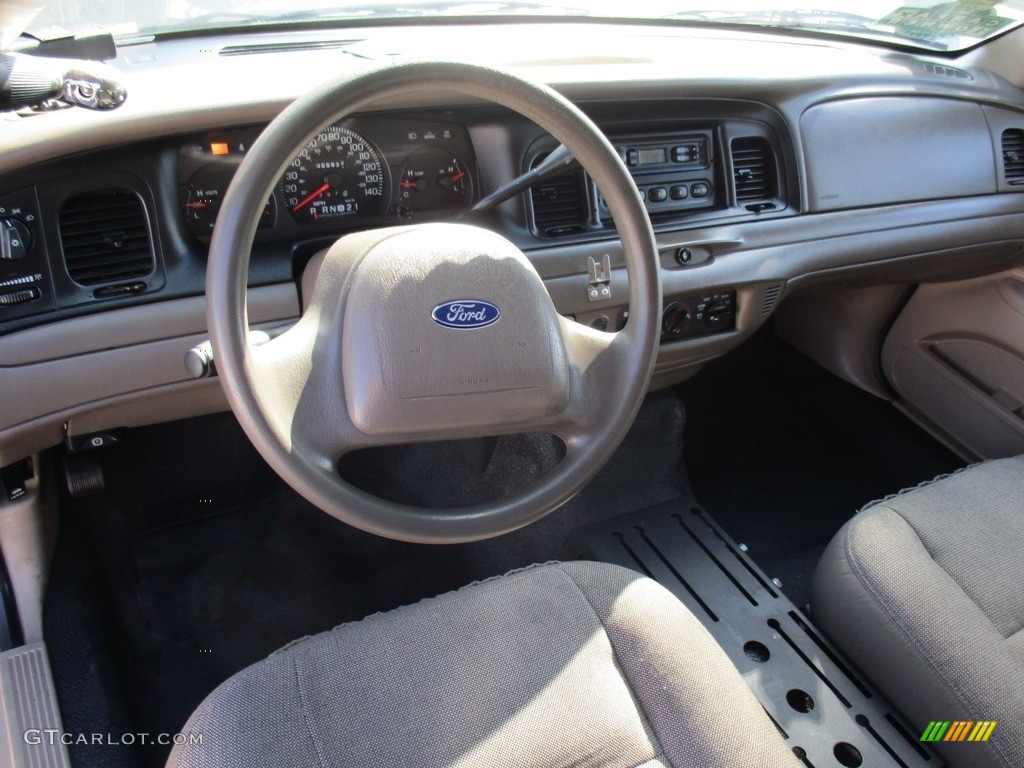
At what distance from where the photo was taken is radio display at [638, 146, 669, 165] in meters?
1.55

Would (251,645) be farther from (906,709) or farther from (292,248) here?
(906,709)

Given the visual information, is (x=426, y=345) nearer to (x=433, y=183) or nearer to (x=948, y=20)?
(x=433, y=183)

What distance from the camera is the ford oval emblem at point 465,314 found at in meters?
1.01

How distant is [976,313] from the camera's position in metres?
2.04

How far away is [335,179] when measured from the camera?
1.33 m

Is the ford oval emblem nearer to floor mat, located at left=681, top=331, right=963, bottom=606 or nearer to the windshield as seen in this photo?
the windshield

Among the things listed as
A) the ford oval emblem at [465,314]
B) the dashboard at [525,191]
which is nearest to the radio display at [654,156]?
the dashboard at [525,191]

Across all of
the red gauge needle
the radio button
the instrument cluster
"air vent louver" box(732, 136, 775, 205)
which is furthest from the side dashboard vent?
the red gauge needle

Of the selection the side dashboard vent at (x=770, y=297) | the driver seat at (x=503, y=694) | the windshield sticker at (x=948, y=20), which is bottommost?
the driver seat at (x=503, y=694)

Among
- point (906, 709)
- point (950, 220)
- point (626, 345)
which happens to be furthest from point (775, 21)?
point (906, 709)

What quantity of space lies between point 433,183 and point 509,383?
1.75ft

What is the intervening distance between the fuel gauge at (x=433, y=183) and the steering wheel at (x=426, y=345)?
30cm

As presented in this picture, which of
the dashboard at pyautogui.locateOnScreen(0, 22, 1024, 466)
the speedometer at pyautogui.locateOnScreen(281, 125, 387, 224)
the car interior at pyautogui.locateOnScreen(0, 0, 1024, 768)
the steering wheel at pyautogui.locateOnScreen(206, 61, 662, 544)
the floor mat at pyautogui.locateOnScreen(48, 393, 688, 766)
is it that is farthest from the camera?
the floor mat at pyautogui.locateOnScreen(48, 393, 688, 766)

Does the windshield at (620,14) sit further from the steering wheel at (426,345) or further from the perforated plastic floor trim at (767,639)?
the perforated plastic floor trim at (767,639)
